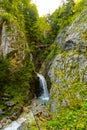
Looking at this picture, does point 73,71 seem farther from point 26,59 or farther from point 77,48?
point 26,59

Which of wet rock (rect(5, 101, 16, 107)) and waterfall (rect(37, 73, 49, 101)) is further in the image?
waterfall (rect(37, 73, 49, 101))

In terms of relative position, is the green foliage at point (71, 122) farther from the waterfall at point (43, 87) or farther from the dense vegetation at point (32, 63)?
the waterfall at point (43, 87)

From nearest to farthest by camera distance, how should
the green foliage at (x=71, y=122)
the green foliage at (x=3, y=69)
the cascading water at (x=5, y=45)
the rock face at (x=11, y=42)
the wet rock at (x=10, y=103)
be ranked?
the green foliage at (x=71, y=122) → the wet rock at (x=10, y=103) → the green foliage at (x=3, y=69) → the cascading water at (x=5, y=45) → the rock face at (x=11, y=42)

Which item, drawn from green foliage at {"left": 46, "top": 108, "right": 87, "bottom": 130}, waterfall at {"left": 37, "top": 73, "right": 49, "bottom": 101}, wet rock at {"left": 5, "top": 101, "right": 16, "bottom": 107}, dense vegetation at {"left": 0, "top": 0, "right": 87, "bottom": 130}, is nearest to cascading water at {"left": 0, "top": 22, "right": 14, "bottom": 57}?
dense vegetation at {"left": 0, "top": 0, "right": 87, "bottom": 130}

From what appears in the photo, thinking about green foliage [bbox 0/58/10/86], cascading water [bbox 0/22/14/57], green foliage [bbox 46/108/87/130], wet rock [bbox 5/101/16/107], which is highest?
cascading water [bbox 0/22/14/57]

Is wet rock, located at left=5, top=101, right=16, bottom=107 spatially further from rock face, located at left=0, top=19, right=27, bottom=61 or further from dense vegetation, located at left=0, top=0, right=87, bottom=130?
rock face, located at left=0, top=19, right=27, bottom=61

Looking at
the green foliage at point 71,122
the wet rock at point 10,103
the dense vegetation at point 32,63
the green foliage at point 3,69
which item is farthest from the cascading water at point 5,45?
the green foliage at point 71,122

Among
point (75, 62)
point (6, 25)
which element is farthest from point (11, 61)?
point (75, 62)

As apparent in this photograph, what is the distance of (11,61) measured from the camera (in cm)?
2030

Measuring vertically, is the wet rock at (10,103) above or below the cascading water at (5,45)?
below

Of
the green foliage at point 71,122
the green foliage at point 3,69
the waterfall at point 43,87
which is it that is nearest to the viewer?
the green foliage at point 71,122

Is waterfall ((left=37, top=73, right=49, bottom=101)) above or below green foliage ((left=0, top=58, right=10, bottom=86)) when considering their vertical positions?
below

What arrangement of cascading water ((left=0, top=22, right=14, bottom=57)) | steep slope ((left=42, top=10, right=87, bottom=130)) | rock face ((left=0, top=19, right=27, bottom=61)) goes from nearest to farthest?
steep slope ((left=42, top=10, right=87, bottom=130)), cascading water ((left=0, top=22, right=14, bottom=57)), rock face ((left=0, top=19, right=27, bottom=61))

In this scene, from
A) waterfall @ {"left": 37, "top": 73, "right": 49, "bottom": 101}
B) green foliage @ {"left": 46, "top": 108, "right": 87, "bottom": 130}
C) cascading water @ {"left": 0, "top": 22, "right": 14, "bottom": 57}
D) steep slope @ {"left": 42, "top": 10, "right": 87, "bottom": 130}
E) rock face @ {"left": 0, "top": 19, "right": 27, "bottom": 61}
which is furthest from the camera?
waterfall @ {"left": 37, "top": 73, "right": 49, "bottom": 101}
